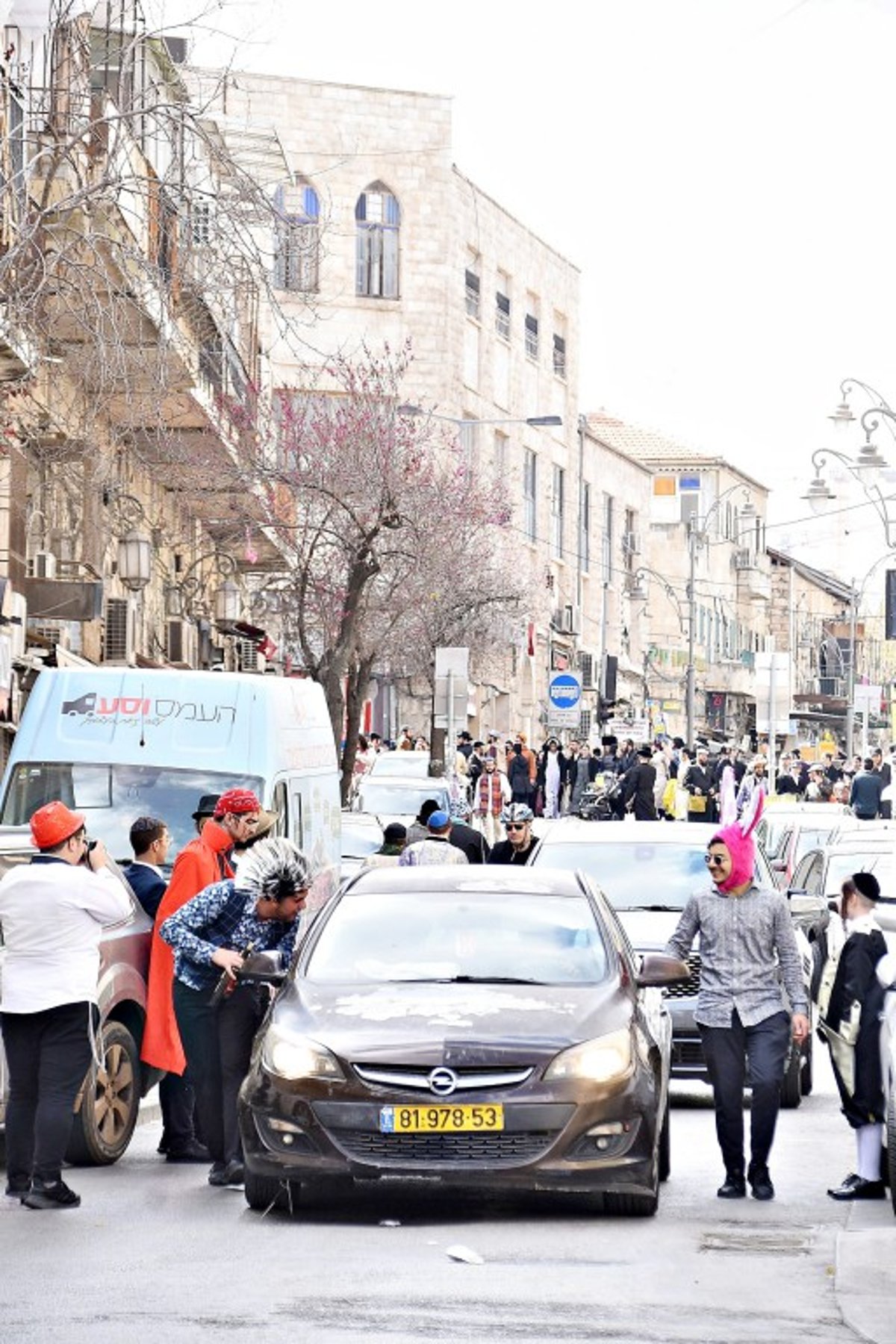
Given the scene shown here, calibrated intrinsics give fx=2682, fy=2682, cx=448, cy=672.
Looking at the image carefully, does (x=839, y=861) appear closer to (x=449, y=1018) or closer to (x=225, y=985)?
(x=225, y=985)

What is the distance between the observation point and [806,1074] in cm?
1705

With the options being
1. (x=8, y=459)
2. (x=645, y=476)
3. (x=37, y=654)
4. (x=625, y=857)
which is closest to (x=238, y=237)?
(x=625, y=857)

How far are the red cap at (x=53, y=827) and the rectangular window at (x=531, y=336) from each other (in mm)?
73449

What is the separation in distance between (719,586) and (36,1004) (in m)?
113

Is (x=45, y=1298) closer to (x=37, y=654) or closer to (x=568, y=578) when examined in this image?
(x=37, y=654)

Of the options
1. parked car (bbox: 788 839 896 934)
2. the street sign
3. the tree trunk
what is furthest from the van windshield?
the street sign

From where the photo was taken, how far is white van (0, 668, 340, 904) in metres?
18.2

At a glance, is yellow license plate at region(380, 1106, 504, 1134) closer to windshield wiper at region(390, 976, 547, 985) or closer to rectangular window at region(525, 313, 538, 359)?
windshield wiper at region(390, 976, 547, 985)

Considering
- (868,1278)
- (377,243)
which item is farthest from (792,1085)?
(377,243)

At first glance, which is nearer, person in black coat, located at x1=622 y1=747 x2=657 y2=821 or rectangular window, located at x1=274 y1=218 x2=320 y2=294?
rectangular window, located at x1=274 y1=218 x2=320 y2=294

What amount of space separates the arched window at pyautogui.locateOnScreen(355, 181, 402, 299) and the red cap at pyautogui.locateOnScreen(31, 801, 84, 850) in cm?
6498

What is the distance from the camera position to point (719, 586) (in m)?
123

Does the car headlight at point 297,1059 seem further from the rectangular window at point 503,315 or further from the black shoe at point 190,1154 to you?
the rectangular window at point 503,315

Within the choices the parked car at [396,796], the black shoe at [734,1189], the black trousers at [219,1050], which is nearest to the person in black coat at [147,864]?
the black trousers at [219,1050]
